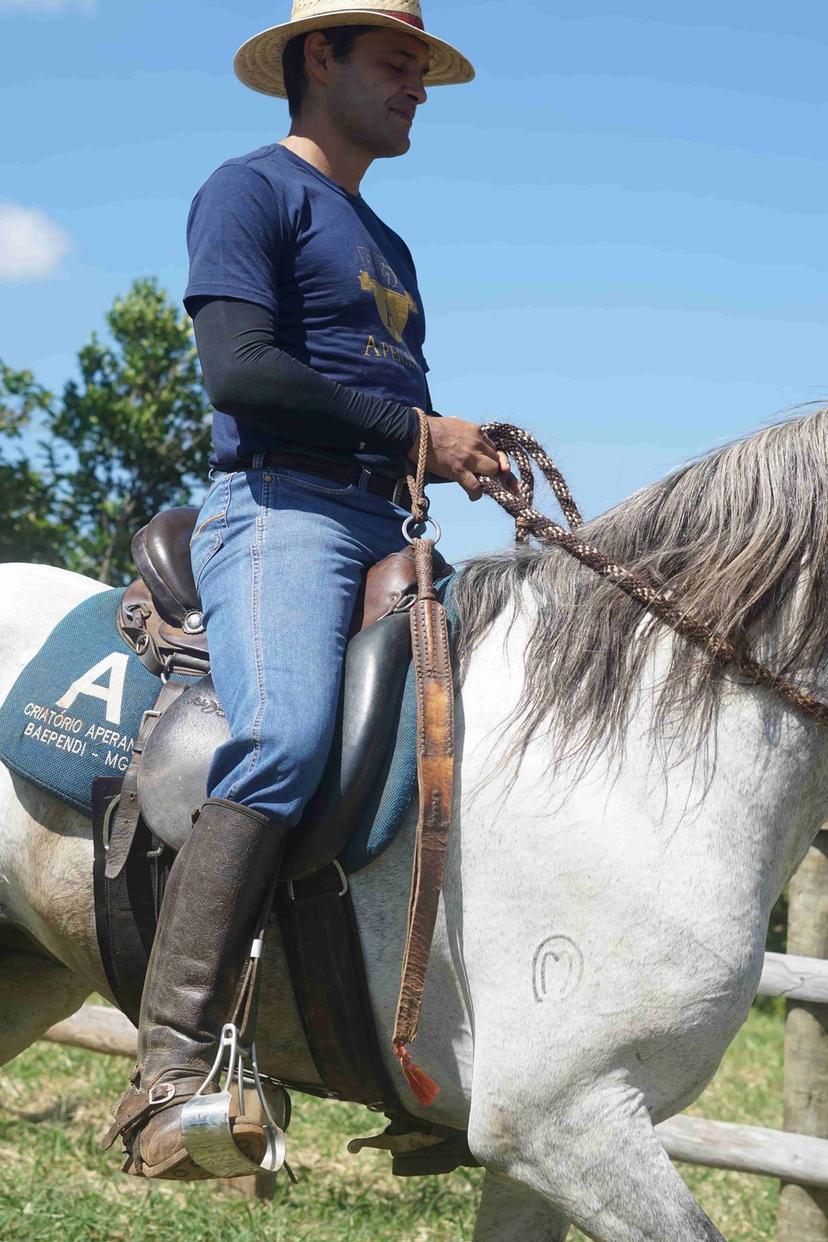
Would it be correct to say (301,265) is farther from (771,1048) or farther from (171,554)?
(771,1048)

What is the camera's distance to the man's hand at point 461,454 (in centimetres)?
287

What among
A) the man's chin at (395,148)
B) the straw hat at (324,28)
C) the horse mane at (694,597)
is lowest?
the horse mane at (694,597)

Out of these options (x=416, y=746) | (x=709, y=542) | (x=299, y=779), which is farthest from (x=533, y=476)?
(x=299, y=779)

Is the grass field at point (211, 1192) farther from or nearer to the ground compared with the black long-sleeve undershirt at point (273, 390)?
nearer to the ground

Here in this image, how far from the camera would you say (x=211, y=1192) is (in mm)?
5105

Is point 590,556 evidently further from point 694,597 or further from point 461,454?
point 461,454

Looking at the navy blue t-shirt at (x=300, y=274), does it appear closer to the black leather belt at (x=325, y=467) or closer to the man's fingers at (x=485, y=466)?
the black leather belt at (x=325, y=467)

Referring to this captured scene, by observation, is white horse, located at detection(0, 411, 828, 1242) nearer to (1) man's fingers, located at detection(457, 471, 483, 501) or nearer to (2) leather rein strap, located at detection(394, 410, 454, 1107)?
(2) leather rein strap, located at detection(394, 410, 454, 1107)

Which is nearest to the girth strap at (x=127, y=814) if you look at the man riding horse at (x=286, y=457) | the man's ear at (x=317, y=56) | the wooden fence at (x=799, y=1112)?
the man riding horse at (x=286, y=457)

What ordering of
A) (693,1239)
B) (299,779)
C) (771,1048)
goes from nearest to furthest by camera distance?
(693,1239) → (299,779) → (771,1048)

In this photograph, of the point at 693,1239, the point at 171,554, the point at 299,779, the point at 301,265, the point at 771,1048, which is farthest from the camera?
the point at 771,1048

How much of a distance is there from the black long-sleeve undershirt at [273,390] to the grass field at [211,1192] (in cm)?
302

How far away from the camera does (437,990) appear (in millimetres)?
2625

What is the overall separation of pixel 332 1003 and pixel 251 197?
1.81 meters
